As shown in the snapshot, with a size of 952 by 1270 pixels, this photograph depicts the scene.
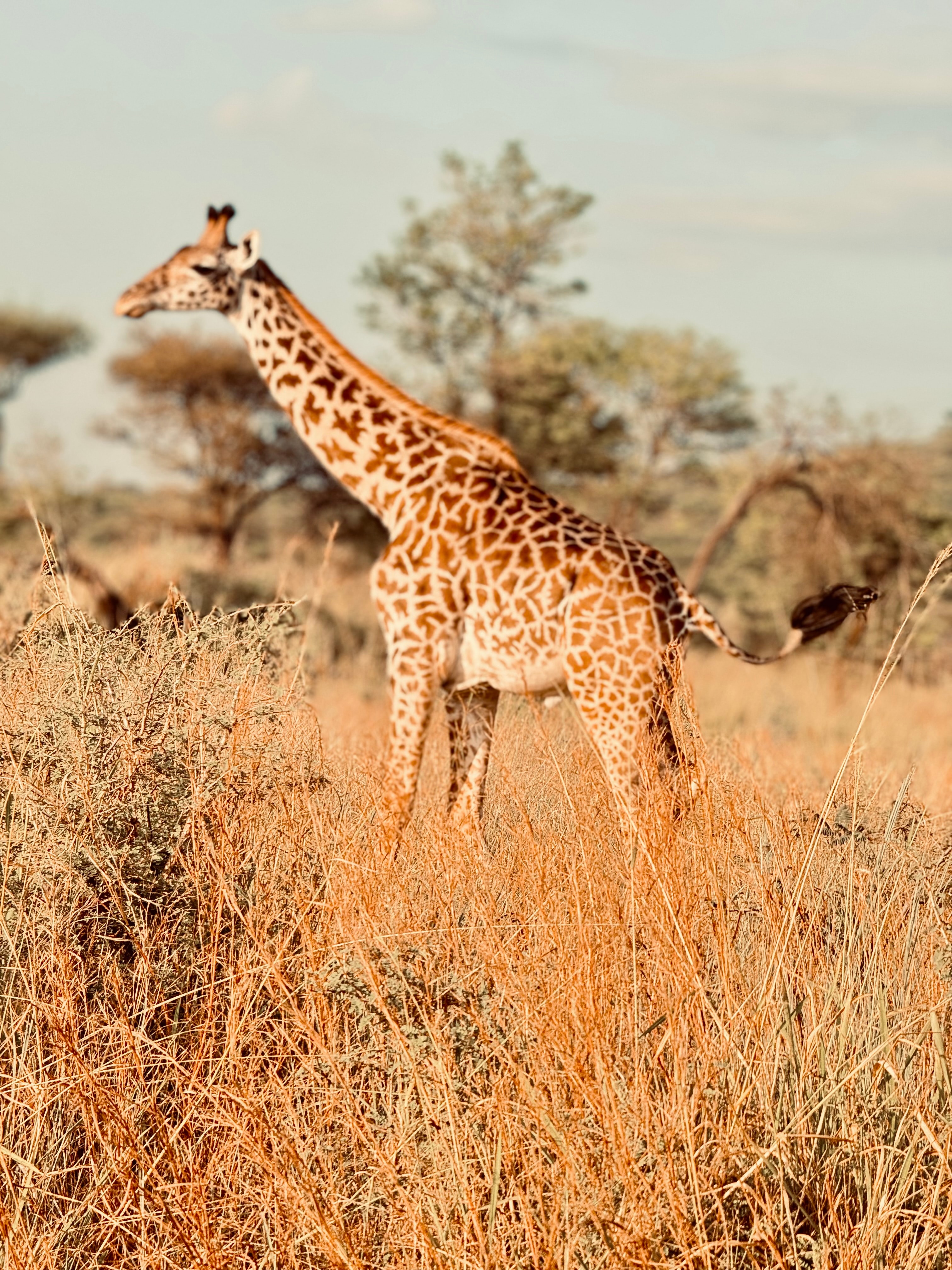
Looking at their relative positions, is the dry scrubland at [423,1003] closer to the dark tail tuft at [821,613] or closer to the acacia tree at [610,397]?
the dark tail tuft at [821,613]

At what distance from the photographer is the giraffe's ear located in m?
5.85

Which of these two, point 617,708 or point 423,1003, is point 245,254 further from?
point 423,1003

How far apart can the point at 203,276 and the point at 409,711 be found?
2.28 metres

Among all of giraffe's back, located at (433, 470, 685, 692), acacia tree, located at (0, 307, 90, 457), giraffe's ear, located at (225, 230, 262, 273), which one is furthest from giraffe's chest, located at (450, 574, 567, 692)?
acacia tree, located at (0, 307, 90, 457)

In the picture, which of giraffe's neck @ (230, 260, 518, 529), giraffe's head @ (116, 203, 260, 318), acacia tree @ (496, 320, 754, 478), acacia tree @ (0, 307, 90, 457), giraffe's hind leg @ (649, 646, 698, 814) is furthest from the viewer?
acacia tree @ (0, 307, 90, 457)

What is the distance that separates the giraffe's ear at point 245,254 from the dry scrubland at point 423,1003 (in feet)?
7.80

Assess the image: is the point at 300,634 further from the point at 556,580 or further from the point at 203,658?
the point at 203,658

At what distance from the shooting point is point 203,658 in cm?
382

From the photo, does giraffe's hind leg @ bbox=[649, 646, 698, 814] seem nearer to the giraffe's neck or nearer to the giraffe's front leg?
the giraffe's front leg

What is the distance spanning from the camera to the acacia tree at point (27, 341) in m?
31.8

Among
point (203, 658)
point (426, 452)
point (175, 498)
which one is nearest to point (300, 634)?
point (426, 452)

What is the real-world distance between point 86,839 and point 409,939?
0.83 meters

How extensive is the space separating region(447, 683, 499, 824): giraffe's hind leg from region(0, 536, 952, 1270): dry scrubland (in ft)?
2.96

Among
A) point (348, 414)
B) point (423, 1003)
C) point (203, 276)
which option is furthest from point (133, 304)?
point (423, 1003)
